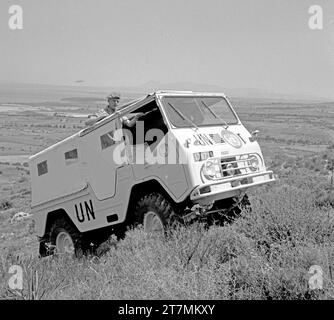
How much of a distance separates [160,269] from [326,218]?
7.62 feet

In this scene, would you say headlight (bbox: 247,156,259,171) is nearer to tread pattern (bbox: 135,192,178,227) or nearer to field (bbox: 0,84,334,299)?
field (bbox: 0,84,334,299)

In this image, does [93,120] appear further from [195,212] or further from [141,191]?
[195,212]

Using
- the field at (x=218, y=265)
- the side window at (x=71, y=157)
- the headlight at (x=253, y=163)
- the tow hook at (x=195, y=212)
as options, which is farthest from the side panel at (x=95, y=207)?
the headlight at (x=253, y=163)

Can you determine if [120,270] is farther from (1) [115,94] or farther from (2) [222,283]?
(1) [115,94]

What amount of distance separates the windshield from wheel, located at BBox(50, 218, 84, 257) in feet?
10.7

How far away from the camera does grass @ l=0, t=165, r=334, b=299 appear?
13.9 feet

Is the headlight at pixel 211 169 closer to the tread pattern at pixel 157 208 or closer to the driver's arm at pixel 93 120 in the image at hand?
the tread pattern at pixel 157 208

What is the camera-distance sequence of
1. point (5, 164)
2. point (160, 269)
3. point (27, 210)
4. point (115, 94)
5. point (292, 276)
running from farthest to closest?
point (5, 164)
point (27, 210)
point (115, 94)
point (160, 269)
point (292, 276)

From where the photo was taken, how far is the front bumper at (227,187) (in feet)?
20.9

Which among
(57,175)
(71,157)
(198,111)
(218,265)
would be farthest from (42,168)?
(218,265)

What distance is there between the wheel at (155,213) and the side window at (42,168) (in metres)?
3.12

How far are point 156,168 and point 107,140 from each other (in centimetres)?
136

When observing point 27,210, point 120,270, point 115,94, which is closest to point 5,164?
point 27,210
